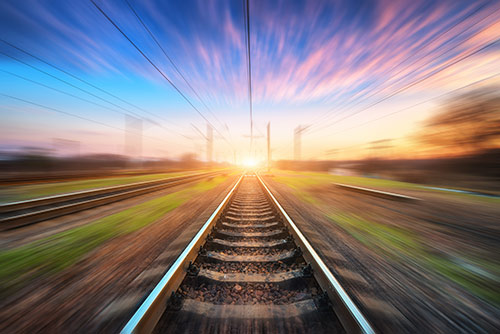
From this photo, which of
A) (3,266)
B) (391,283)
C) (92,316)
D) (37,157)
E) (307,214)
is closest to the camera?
(92,316)

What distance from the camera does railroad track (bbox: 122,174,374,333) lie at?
1.51m

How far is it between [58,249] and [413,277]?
5.56 meters

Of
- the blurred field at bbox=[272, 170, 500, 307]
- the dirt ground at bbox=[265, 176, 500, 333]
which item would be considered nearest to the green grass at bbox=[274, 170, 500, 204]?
the blurred field at bbox=[272, 170, 500, 307]

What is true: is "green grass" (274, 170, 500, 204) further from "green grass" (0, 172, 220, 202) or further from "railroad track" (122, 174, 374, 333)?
"green grass" (0, 172, 220, 202)

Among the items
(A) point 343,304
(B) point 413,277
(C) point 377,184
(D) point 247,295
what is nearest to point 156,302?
(D) point 247,295

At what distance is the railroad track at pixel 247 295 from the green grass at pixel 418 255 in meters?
1.77

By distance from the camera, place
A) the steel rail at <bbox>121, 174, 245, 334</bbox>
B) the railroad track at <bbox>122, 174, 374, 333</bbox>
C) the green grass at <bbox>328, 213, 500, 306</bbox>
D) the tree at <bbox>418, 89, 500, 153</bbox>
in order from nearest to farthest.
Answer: the steel rail at <bbox>121, 174, 245, 334</bbox>
the railroad track at <bbox>122, 174, 374, 333</bbox>
the green grass at <bbox>328, 213, 500, 306</bbox>
the tree at <bbox>418, 89, 500, 153</bbox>

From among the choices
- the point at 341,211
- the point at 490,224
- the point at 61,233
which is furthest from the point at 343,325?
the point at 490,224

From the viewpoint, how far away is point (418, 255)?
9.92ft

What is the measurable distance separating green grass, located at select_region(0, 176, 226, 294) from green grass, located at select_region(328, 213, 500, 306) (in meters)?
5.06

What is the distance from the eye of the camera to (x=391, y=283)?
225 centimetres

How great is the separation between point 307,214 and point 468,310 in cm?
351

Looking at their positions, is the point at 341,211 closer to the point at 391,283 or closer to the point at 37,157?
the point at 391,283

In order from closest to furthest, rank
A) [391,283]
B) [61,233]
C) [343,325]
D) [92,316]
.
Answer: [343,325] < [92,316] < [391,283] < [61,233]
